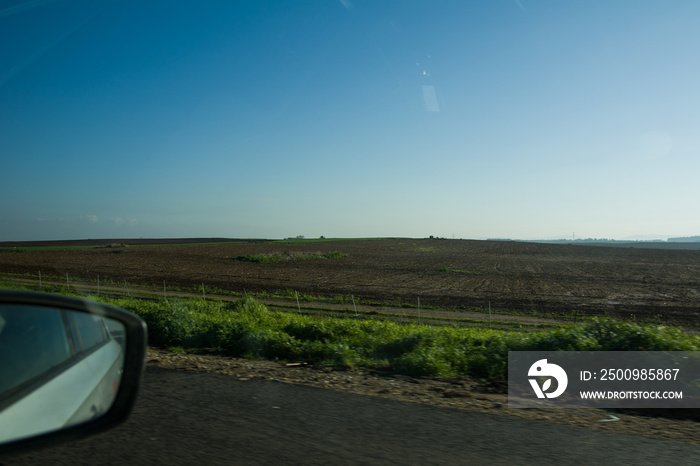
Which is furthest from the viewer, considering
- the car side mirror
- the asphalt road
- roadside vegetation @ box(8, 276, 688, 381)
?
roadside vegetation @ box(8, 276, 688, 381)

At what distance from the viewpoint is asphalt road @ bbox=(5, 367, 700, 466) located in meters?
3.57

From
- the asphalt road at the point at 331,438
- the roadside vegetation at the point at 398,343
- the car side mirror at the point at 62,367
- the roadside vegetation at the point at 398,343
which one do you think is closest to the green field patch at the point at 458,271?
the roadside vegetation at the point at 398,343

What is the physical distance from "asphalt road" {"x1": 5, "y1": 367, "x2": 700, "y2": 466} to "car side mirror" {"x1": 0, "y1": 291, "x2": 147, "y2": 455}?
3.92ft

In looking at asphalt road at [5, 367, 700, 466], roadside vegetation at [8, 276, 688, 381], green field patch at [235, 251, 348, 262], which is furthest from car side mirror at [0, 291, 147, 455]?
green field patch at [235, 251, 348, 262]

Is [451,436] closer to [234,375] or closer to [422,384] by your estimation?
[422,384]

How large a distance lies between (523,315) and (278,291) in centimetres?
1435

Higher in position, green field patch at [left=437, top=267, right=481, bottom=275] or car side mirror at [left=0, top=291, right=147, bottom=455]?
car side mirror at [left=0, top=291, right=147, bottom=455]

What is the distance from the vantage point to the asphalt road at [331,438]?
141 inches

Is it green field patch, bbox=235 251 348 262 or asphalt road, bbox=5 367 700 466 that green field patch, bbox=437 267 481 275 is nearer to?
green field patch, bbox=235 251 348 262

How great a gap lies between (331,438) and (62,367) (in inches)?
95.5

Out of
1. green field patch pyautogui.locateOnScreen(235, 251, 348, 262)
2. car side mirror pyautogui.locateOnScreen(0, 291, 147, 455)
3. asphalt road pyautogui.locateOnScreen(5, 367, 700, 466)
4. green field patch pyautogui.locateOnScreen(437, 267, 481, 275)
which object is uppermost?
car side mirror pyautogui.locateOnScreen(0, 291, 147, 455)

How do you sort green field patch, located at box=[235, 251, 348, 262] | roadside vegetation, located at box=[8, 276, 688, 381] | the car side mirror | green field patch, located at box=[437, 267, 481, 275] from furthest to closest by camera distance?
1. green field patch, located at box=[235, 251, 348, 262]
2. green field patch, located at box=[437, 267, 481, 275]
3. roadside vegetation, located at box=[8, 276, 688, 381]
4. the car side mirror

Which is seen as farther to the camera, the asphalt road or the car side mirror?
the asphalt road

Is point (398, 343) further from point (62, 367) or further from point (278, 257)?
point (278, 257)
